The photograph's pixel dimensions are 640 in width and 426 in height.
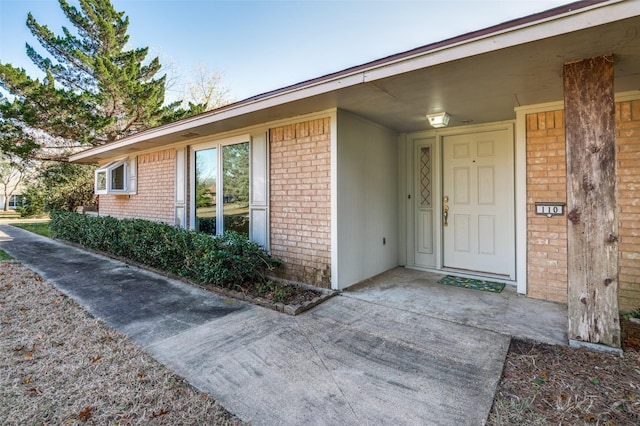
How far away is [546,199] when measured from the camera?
403cm

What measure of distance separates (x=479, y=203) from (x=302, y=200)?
9.23 feet

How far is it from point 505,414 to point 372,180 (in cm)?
361

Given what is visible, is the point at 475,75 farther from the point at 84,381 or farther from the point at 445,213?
the point at 84,381

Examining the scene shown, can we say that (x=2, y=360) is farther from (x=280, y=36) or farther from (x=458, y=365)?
(x=280, y=36)

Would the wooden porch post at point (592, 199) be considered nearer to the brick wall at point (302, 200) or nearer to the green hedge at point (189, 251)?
the brick wall at point (302, 200)

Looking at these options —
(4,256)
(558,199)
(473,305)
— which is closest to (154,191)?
(4,256)

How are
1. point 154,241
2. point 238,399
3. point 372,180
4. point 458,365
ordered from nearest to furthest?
point 238,399, point 458,365, point 372,180, point 154,241

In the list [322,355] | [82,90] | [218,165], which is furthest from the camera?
[82,90]

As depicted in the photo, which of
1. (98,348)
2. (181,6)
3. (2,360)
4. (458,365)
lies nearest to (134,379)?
(98,348)

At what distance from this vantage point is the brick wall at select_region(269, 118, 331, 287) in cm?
446

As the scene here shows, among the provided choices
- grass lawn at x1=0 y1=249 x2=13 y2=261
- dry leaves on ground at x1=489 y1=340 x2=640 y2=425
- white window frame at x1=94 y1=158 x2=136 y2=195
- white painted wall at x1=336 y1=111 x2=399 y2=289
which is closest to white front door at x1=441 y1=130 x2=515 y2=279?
white painted wall at x1=336 y1=111 x2=399 y2=289

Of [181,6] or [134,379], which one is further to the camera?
[181,6]

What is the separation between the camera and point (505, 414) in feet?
6.50

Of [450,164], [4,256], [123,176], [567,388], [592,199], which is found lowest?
[567,388]
